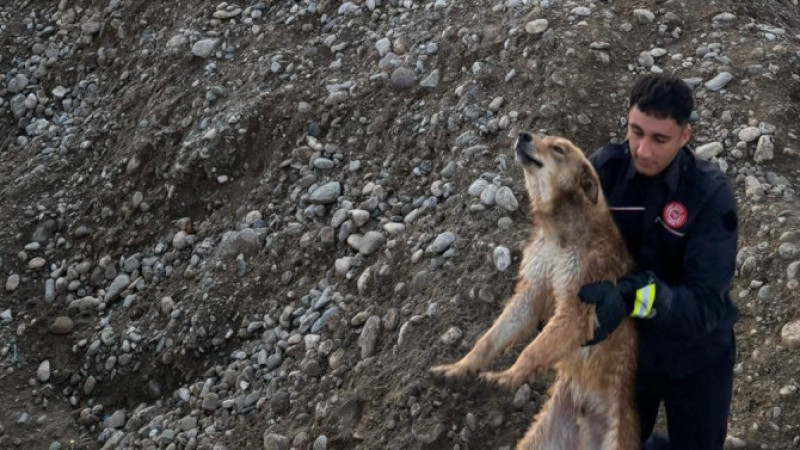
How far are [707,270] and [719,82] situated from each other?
11.5 feet

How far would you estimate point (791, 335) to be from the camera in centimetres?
619

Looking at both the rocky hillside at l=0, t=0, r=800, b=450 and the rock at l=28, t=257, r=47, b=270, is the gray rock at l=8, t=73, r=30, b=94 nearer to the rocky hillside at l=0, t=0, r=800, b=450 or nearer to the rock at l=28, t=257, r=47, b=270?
the rocky hillside at l=0, t=0, r=800, b=450

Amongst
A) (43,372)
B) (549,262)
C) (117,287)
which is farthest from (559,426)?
(43,372)

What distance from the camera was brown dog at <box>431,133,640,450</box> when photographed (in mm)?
5188

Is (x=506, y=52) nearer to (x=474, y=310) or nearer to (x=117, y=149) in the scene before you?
(x=474, y=310)

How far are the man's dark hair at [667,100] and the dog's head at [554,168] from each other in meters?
0.80

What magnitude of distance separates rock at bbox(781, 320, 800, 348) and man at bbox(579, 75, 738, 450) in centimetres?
144

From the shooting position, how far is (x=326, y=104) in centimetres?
811

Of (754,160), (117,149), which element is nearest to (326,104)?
(117,149)

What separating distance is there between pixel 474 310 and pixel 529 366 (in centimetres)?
130

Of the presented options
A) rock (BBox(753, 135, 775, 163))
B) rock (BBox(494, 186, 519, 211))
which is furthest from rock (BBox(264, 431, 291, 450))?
rock (BBox(753, 135, 775, 163))

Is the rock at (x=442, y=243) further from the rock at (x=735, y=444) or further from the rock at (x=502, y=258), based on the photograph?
the rock at (x=735, y=444)

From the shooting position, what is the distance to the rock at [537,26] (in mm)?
7898

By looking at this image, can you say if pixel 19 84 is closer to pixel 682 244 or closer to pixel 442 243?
pixel 442 243
